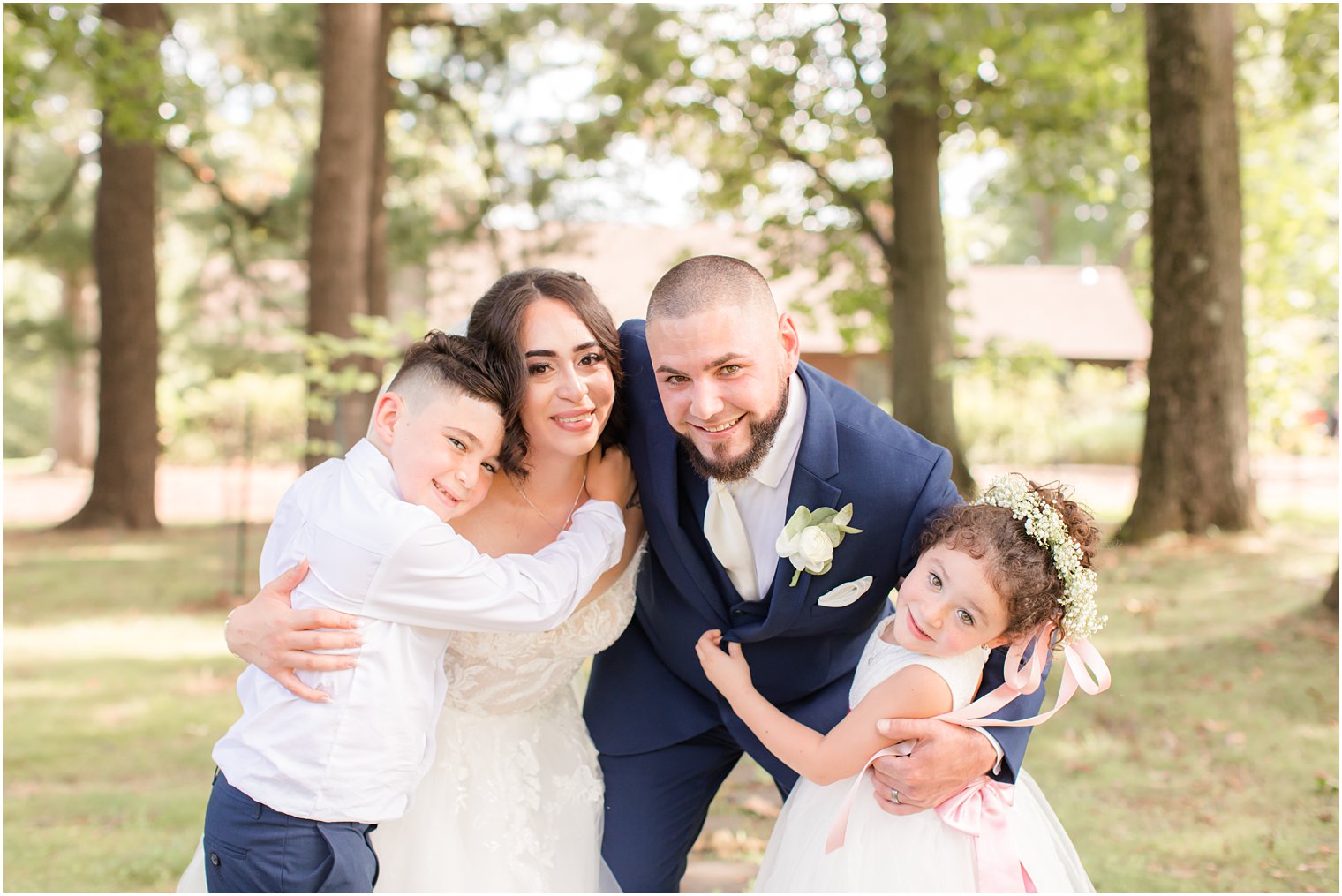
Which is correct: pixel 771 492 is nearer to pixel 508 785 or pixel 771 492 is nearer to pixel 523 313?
pixel 523 313

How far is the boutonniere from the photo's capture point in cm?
285

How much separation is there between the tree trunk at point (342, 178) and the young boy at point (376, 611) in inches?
276

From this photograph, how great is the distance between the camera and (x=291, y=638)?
2646 mm

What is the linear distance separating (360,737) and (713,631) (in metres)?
1.04

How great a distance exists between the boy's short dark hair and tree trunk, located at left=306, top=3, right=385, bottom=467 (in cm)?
687

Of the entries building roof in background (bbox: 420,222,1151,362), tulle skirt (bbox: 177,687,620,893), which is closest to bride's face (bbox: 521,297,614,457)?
tulle skirt (bbox: 177,687,620,893)

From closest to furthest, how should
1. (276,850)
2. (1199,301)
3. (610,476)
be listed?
1. (276,850)
2. (610,476)
3. (1199,301)

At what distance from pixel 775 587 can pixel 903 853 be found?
0.75 m

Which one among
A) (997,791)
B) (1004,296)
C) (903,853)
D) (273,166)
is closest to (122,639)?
(903,853)

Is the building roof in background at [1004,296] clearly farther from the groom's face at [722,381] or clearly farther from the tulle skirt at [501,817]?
the groom's face at [722,381]

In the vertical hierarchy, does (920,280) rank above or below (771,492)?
above

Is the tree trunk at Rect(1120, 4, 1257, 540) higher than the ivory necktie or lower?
higher

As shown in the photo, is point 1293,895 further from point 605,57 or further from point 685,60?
point 605,57

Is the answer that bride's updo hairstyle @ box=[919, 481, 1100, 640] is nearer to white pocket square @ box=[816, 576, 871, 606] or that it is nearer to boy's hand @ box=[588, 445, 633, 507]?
white pocket square @ box=[816, 576, 871, 606]
